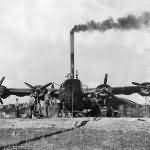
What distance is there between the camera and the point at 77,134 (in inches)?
838

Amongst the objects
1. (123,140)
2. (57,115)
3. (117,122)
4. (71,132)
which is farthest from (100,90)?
(123,140)

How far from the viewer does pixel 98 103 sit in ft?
128

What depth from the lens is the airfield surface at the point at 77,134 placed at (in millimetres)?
18219

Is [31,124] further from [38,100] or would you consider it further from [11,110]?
[11,110]

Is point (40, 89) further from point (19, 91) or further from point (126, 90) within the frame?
point (126, 90)

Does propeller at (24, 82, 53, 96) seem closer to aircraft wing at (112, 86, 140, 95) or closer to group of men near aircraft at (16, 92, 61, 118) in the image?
group of men near aircraft at (16, 92, 61, 118)

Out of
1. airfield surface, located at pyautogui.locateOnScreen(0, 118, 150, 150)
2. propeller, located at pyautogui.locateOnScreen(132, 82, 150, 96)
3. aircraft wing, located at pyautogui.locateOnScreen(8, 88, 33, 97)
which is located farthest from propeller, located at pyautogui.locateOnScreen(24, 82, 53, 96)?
airfield surface, located at pyautogui.locateOnScreen(0, 118, 150, 150)

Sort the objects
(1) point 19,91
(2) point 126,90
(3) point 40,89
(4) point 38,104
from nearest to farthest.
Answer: (4) point 38,104 < (3) point 40,89 < (2) point 126,90 < (1) point 19,91

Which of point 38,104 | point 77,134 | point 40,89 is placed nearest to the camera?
point 77,134

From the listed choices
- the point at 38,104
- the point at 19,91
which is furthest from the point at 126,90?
the point at 19,91

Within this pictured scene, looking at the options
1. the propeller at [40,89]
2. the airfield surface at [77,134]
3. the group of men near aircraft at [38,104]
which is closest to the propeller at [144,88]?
the group of men near aircraft at [38,104]

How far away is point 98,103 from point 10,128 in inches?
622

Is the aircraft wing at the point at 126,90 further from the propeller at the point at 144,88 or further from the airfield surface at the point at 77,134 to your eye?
the airfield surface at the point at 77,134

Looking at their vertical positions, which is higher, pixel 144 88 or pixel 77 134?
pixel 144 88
